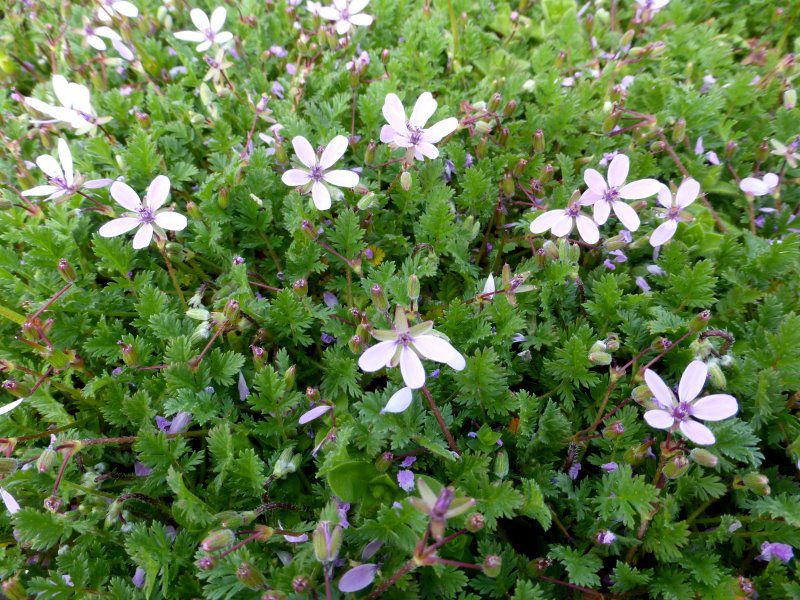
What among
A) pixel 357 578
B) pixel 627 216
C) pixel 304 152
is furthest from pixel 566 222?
pixel 357 578

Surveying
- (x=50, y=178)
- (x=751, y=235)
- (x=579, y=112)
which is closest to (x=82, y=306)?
(x=50, y=178)

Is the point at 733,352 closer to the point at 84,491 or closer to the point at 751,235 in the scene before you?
the point at 751,235

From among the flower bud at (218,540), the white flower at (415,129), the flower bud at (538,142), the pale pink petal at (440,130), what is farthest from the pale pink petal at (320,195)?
the flower bud at (218,540)

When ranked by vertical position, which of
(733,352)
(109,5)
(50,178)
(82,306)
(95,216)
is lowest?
(733,352)

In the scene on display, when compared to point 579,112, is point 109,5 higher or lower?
higher

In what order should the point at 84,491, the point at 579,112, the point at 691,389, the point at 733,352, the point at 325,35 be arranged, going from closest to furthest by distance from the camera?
1. the point at 691,389
2. the point at 84,491
3. the point at 733,352
4. the point at 579,112
5. the point at 325,35

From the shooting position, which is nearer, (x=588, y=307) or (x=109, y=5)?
(x=588, y=307)
